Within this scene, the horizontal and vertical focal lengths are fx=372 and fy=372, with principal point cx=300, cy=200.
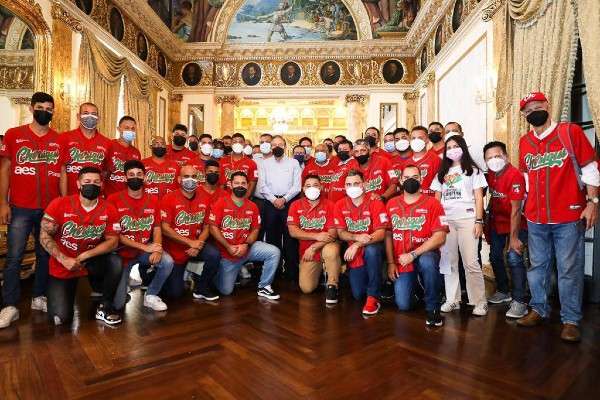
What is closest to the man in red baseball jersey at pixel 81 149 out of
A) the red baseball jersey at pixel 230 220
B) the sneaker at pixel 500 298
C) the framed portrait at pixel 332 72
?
the red baseball jersey at pixel 230 220

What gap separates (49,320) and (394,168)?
172 inches

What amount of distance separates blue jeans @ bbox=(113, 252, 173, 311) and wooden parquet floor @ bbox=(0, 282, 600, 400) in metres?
0.25

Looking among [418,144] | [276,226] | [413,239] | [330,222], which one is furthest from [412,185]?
[276,226]

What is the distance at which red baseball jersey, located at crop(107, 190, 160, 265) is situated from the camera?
4129mm

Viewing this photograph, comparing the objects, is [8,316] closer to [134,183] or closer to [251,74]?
[134,183]

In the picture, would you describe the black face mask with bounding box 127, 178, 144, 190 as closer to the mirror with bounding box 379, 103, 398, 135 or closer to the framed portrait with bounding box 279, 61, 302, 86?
the framed portrait with bounding box 279, 61, 302, 86

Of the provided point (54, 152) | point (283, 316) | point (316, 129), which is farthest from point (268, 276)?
point (316, 129)

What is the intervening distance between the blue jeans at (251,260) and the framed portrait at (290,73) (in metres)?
9.84

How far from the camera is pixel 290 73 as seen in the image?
13500mm

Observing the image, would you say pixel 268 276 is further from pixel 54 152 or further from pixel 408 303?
pixel 54 152

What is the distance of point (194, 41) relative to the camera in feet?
43.0

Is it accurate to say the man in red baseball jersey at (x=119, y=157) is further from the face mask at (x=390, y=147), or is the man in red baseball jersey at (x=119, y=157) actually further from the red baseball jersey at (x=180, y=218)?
the face mask at (x=390, y=147)

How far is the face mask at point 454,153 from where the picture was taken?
4.08 meters

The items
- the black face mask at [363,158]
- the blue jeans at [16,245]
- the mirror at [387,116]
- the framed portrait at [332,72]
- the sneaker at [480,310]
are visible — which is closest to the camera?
the blue jeans at [16,245]
